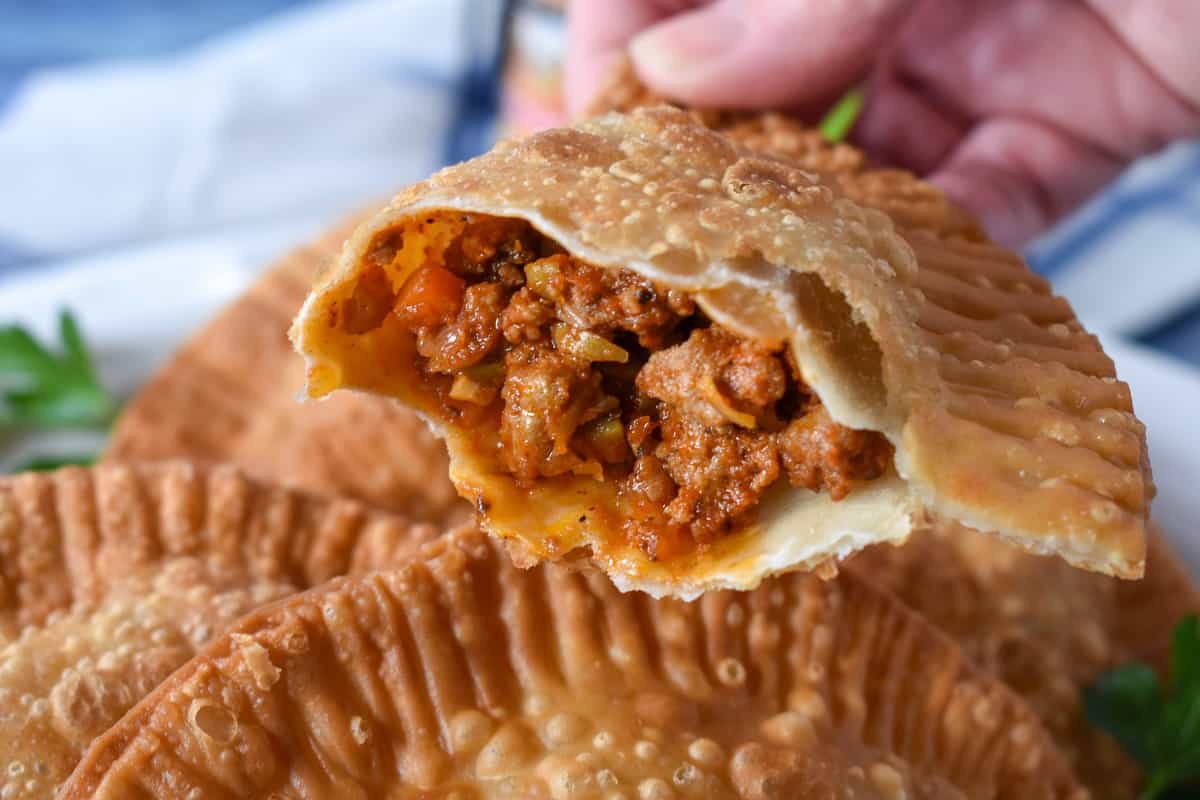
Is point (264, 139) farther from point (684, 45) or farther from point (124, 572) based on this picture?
point (124, 572)

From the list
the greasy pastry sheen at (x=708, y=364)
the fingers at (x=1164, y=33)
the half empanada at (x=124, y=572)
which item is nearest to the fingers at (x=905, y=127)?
the fingers at (x=1164, y=33)

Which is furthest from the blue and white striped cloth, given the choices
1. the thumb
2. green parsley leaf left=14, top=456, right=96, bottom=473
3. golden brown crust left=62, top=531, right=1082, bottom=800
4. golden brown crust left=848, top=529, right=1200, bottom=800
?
golden brown crust left=62, top=531, right=1082, bottom=800

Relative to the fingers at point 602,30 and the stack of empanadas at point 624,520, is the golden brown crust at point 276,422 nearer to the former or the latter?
the stack of empanadas at point 624,520

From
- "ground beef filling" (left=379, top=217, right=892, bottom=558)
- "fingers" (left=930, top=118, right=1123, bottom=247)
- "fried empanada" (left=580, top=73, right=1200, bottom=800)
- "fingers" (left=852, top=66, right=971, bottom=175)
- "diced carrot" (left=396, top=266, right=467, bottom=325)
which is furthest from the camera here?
"fingers" (left=852, top=66, right=971, bottom=175)

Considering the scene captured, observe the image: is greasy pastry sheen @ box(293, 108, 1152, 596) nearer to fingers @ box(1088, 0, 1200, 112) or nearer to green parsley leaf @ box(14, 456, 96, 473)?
fingers @ box(1088, 0, 1200, 112)

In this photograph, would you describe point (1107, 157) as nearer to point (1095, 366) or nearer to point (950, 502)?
point (1095, 366)

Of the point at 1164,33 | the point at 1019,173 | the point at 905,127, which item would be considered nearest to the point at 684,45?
the point at 905,127

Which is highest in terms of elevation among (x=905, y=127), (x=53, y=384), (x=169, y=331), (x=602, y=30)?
(x=602, y=30)
